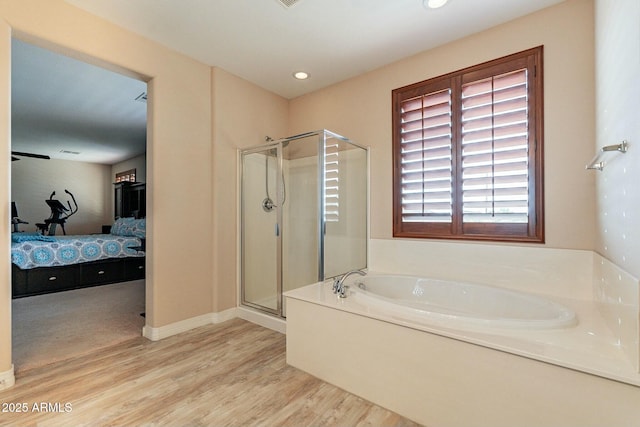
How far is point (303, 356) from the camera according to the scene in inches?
79.7

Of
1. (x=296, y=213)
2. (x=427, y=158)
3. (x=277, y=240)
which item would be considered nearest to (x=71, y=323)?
(x=277, y=240)

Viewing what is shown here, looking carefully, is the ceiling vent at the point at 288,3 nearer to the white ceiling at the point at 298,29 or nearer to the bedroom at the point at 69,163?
the white ceiling at the point at 298,29

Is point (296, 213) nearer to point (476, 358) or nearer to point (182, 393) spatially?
point (182, 393)

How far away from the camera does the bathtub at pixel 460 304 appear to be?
4.93ft

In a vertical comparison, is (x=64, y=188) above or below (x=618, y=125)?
above

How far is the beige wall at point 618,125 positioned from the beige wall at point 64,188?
32.8 ft

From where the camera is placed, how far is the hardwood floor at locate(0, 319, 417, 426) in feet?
5.02

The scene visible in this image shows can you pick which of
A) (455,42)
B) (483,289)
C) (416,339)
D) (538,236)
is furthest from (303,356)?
(455,42)

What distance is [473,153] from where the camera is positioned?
7.84 feet

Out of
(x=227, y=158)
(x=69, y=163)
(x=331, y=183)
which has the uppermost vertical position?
(x=69, y=163)

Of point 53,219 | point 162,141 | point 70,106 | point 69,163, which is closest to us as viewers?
point 162,141

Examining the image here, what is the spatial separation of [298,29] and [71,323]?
349 cm

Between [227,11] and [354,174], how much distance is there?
1742 millimetres

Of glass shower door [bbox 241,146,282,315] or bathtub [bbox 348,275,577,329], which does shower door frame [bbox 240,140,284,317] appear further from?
bathtub [bbox 348,275,577,329]
